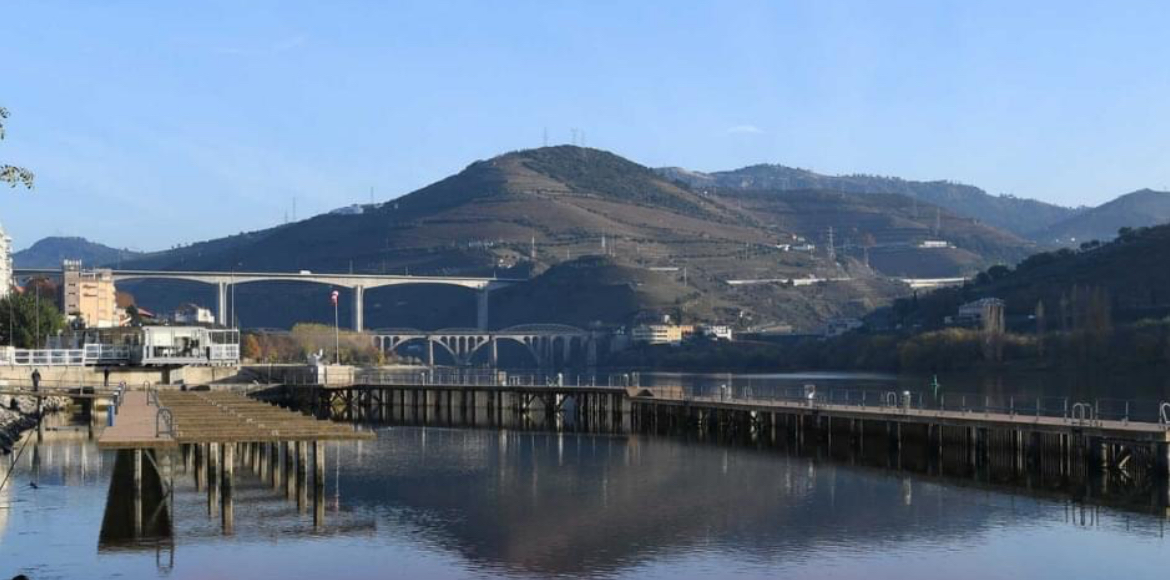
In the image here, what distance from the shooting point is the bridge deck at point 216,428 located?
38.6 metres

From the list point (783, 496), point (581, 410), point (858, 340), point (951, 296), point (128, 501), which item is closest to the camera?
point (128, 501)

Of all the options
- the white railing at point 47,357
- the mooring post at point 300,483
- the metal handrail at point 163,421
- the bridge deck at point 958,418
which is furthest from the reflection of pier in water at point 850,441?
the metal handrail at point 163,421

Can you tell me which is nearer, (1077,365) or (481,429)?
(481,429)

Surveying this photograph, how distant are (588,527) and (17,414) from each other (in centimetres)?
4054

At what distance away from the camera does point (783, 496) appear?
47156 mm

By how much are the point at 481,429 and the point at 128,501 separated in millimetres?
36217

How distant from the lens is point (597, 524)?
134 feet

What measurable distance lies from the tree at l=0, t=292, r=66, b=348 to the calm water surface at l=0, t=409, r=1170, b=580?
54.2m

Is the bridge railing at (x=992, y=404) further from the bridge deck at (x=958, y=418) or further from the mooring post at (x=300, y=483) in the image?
the mooring post at (x=300, y=483)

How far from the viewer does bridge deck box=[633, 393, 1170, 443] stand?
50625mm

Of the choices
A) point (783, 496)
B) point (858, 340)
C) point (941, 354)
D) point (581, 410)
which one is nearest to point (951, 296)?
point (858, 340)

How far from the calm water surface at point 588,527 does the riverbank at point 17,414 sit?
133 inches

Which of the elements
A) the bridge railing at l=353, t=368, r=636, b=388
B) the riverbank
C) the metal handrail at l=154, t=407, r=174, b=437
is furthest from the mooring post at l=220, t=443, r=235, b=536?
the bridge railing at l=353, t=368, r=636, b=388

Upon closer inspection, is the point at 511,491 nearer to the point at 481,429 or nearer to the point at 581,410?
the point at 481,429
